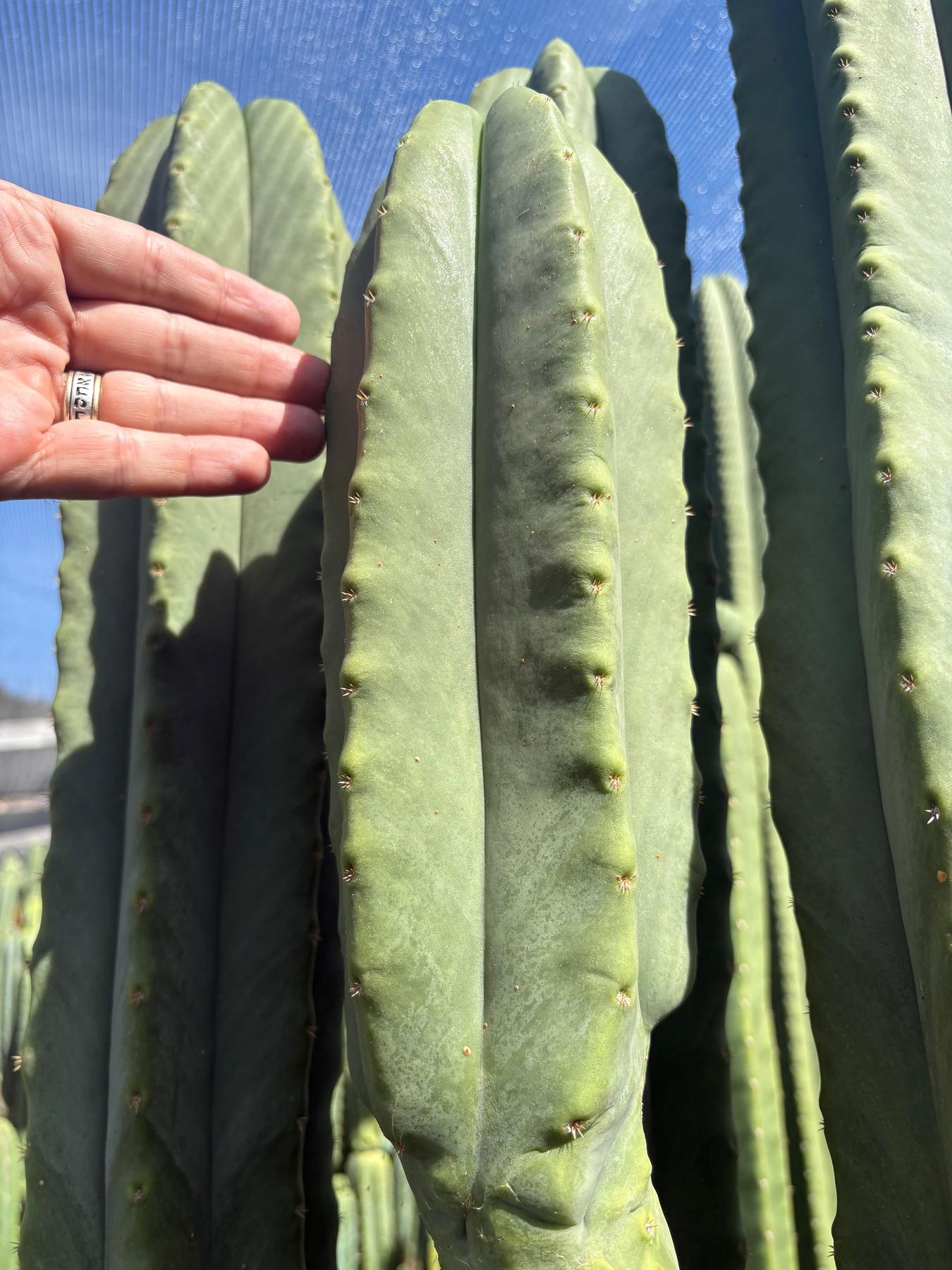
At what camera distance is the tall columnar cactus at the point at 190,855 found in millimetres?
1503

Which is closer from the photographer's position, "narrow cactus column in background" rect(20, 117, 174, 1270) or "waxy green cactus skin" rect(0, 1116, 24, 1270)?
"narrow cactus column in background" rect(20, 117, 174, 1270)

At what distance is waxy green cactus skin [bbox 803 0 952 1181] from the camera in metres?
1.11

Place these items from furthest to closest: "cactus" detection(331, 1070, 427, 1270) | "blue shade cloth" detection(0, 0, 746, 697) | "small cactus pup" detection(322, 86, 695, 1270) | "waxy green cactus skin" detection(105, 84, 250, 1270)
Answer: "blue shade cloth" detection(0, 0, 746, 697)
"cactus" detection(331, 1070, 427, 1270)
"waxy green cactus skin" detection(105, 84, 250, 1270)
"small cactus pup" detection(322, 86, 695, 1270)

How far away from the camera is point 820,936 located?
1322 millimetres

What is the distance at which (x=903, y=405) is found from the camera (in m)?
1.26

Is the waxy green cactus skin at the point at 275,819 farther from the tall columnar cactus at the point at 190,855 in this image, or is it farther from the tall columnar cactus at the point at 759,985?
the tall columnar cactus at the point at 759,985

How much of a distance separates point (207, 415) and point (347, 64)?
1758mm

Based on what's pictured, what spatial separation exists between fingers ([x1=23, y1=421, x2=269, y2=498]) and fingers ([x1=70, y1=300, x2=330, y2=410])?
0.59 ft

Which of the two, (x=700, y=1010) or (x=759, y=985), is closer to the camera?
(x=700, y=1010)

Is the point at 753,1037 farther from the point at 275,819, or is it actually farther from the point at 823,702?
the point at 275,819

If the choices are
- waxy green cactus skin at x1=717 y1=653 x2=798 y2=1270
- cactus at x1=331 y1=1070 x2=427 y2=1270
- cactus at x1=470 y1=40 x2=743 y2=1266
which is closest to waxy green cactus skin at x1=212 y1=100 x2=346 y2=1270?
cactus at x1=331 y1=1070 x2=427 y2=1270

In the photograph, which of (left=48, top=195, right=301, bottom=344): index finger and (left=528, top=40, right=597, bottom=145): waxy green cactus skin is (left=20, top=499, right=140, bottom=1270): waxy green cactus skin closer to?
(left=48, top=195, right=301, bottom=344): index finger

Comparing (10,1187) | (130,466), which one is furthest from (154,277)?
(10,1187)

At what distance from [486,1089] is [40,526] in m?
5.57
